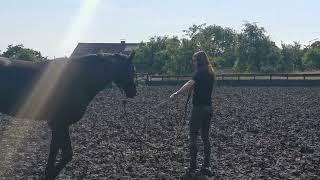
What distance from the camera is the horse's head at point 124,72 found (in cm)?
802

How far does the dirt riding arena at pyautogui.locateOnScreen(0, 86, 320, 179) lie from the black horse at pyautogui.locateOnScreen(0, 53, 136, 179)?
42.9 inches

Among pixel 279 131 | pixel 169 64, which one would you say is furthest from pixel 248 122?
pixel 169 64

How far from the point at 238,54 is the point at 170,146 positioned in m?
69.5

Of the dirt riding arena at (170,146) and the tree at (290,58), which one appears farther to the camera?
the tree at (290,58)

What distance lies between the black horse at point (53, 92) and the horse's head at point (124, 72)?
308 mm

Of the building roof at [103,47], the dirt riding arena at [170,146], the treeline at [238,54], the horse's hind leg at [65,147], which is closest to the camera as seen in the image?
the horse's hind leg at [65,147]

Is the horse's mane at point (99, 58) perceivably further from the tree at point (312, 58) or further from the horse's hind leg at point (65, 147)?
the tree at point (312, 58)

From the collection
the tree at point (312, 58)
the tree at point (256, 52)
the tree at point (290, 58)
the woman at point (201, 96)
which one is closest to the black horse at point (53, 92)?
the woman at point (201, 96)

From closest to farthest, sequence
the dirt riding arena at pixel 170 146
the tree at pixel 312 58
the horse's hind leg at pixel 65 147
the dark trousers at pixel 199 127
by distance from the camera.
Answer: the horse's hind leg at pixel 65 147 → the dirt riding arena at pixel 170 146 → the dark trousers at pixel 199 127 → the tree at pixel 312 58

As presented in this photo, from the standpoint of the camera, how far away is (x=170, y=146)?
38.0ft

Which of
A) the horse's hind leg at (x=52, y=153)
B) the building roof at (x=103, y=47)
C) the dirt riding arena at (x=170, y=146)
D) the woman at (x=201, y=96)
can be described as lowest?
the dirt riding arena at (x=170, y=146)

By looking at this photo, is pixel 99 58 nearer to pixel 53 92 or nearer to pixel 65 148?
pixel 53 92

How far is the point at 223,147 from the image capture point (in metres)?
11.5

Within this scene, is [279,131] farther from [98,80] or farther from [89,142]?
[98,80]
